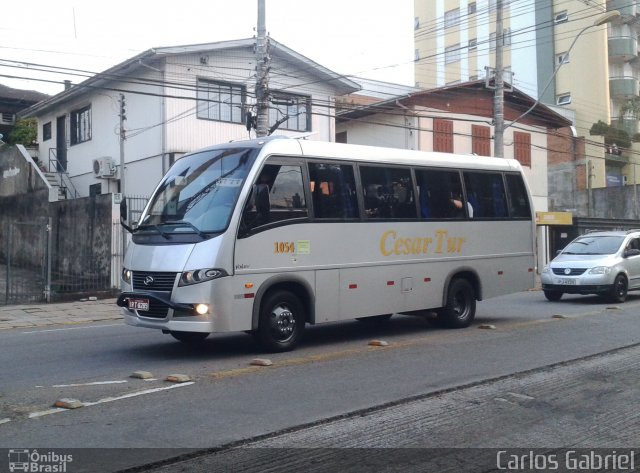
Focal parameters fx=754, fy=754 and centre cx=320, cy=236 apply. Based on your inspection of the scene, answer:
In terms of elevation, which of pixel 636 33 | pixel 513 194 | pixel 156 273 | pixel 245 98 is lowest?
pixel 156 273

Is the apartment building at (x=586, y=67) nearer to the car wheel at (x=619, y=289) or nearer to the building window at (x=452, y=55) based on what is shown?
the building window at (x=452, y=55)

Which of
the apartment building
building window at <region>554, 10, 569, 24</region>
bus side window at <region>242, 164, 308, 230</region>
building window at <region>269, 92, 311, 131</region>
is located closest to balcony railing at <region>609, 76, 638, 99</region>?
the apartment building

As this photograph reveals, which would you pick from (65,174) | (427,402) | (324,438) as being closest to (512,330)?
(427,402)

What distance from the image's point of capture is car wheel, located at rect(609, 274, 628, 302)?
18219 mm

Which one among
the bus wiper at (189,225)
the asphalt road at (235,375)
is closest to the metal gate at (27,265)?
the asphalt road at (235,375)

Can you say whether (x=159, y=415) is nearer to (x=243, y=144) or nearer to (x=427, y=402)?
(x=427, y=402)

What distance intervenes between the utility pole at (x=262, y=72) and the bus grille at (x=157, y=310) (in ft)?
35.2

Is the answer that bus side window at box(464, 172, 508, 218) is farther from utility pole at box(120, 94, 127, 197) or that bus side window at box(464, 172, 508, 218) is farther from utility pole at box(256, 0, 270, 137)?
utility pole at box(120, 94, 127, 197)

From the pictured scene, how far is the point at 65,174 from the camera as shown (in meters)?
33.1

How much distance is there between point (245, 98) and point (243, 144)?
17.9 m

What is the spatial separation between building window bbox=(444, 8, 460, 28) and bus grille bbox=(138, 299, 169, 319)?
169ft

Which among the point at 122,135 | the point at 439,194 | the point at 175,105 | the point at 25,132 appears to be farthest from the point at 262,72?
the point at 25,132

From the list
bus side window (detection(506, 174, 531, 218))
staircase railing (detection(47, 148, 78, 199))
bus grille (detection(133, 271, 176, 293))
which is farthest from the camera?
staircase railing (detection(47, 148, 78, 199))

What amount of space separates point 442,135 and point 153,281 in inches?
988
